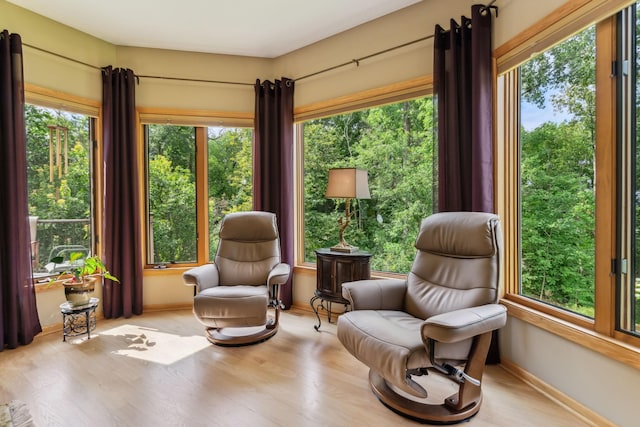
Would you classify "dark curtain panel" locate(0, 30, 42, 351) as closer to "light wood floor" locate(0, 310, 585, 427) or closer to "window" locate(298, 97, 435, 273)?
"light wood floor" locate(0, 310, 585, 427)

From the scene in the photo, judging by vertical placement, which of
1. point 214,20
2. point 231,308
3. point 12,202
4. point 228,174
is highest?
point 214,20

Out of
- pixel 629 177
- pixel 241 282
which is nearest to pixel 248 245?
pixel 241 282

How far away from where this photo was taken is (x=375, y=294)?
7.19 ft

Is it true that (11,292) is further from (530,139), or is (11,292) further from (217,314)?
(530,139)

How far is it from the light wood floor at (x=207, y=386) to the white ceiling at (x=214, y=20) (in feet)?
9.15

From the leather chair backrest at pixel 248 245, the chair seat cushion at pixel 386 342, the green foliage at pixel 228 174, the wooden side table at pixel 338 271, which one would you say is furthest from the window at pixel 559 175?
the green foliage at pixel 228 174

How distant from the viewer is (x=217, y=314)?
248 centimetres

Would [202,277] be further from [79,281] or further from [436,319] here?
[436,319]

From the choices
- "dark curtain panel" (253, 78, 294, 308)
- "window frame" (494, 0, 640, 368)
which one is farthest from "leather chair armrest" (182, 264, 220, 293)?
"window frame" (494, 0, 640, 368)

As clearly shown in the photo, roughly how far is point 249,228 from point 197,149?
127 cm

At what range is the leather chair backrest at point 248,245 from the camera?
311 centimetres

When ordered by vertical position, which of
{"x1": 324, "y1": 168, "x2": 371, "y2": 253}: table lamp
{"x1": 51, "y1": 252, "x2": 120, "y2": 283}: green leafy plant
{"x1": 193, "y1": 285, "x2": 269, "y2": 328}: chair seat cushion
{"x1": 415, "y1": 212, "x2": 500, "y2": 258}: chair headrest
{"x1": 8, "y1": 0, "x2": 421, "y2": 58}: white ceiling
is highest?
{"x1": 8, "y1": 0, "x2": 421, "y2": 58}: white ceiling

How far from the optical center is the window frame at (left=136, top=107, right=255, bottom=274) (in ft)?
11.8

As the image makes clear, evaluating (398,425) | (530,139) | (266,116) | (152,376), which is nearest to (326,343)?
(398,425)
